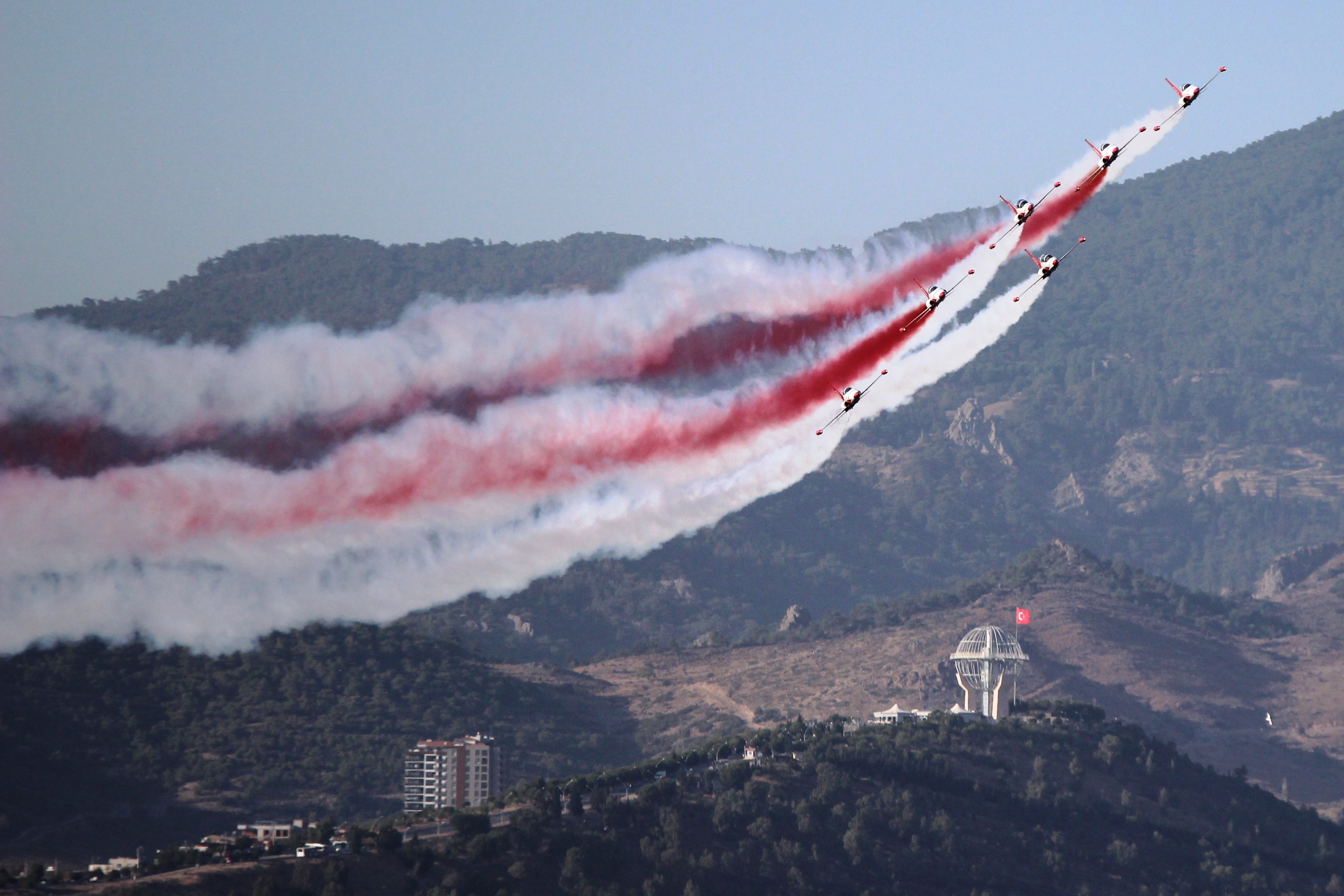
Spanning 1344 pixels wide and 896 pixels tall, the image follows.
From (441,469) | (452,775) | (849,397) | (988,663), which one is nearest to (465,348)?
(441,469)

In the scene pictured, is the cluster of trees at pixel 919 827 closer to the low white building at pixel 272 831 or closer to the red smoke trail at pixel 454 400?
the low white building at pixel 272 831

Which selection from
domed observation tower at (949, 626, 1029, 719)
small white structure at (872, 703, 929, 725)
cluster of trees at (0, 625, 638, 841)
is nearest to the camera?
cluster of trees at (0, 625, 638, 841)

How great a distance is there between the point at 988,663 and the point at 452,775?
150ft

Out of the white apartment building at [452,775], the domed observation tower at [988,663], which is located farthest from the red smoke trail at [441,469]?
the domed observation tower at [988,663]

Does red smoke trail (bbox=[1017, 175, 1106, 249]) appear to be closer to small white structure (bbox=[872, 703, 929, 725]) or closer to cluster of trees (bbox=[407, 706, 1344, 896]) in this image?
cluster of trees (bbox=[407, 706, 1344, 896])

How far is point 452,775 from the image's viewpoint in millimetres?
157125

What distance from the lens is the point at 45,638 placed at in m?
120

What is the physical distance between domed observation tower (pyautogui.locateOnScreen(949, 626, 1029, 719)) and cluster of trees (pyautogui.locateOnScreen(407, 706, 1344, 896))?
33.6ft

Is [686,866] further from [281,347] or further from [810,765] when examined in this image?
[281,347]

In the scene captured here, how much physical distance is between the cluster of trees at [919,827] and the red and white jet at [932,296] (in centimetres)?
3450

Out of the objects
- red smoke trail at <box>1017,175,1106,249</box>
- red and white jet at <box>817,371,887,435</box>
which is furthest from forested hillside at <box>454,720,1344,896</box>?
red smoke trail at <box>1017,175,1106,249</box>

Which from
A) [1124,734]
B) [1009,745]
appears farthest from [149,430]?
[1124,734]

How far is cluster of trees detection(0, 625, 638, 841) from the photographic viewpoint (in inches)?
6122

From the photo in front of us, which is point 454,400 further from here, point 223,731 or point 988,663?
point 223,731
